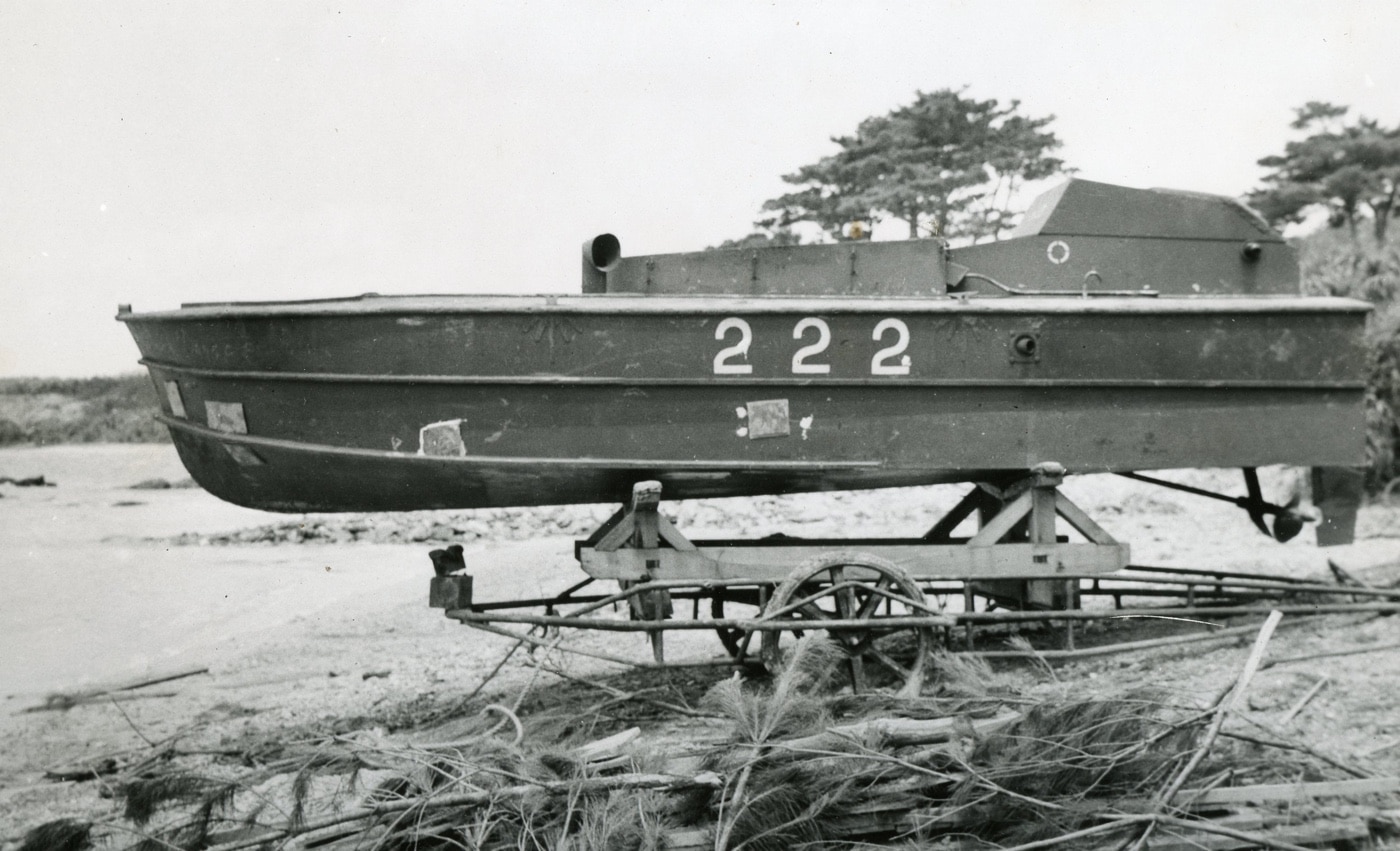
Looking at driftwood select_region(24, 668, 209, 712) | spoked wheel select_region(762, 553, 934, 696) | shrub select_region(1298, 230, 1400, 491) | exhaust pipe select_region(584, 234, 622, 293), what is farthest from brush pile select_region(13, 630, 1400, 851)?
shrub select_region(1298, 230, 1400, 491)

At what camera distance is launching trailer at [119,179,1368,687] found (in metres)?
4.66

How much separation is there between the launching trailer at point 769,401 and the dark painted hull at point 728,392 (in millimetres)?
11

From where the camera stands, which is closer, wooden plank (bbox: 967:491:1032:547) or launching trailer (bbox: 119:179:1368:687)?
launching trailer (bbox: 119:179:1368:687)

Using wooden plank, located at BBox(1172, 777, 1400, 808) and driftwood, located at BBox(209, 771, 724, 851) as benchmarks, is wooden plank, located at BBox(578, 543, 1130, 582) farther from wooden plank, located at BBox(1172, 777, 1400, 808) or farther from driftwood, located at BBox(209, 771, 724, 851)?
wooden plank, located at BBox(1172, 777, 1400, 808)

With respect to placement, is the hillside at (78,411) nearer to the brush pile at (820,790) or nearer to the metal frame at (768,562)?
the metal frame at (768,562)

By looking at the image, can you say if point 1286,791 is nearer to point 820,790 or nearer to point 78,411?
point 820,790

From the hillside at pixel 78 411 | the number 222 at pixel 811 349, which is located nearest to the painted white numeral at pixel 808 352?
the number 222 at pixel 811 349

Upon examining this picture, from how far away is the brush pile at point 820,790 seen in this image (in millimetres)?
2896

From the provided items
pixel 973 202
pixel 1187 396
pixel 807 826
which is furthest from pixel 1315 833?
pixel 973 202

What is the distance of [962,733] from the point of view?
10.5 ft

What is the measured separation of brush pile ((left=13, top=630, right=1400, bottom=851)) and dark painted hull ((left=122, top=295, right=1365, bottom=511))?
161 cm

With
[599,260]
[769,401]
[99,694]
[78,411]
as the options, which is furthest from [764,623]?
[78,411]

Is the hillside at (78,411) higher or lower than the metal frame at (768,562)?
higher

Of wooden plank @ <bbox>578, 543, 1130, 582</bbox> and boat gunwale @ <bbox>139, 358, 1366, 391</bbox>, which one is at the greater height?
boat gunwale @ <bbox>139, 358, 1366, 391</bbox>
